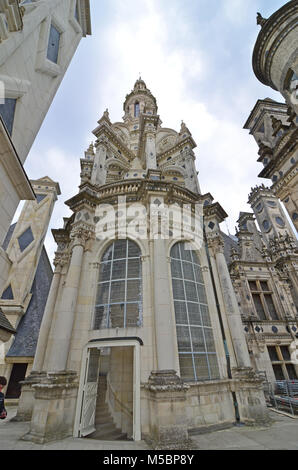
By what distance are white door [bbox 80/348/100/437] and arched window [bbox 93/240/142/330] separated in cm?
111

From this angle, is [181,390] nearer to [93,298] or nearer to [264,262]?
[93,298]

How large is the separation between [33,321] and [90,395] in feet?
35.7

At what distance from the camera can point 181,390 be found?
5.89 m

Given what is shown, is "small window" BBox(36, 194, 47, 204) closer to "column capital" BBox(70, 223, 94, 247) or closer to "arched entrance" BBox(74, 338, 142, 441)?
"column capital" BBox(70, 223, 94, 247)

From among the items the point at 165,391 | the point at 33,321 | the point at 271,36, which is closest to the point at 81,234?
the point at 165,391

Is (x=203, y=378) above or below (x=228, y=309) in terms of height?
below

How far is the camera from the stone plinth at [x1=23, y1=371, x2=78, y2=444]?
5.95 m

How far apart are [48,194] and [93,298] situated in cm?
1767

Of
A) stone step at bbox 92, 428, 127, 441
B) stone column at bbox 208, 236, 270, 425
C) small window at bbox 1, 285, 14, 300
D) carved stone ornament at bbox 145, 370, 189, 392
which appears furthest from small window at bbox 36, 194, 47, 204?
carved stone ornament at bbox 145, 370, 189, 392

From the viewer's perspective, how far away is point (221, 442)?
18.2ft

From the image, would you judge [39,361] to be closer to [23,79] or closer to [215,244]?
[215,244]

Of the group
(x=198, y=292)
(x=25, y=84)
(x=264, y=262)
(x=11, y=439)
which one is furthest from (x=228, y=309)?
(x=264, y=262)

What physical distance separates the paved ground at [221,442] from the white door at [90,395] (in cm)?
76

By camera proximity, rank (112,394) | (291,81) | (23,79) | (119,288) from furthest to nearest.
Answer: (291,81)
(112,394)
(119,288)
(23,79)
